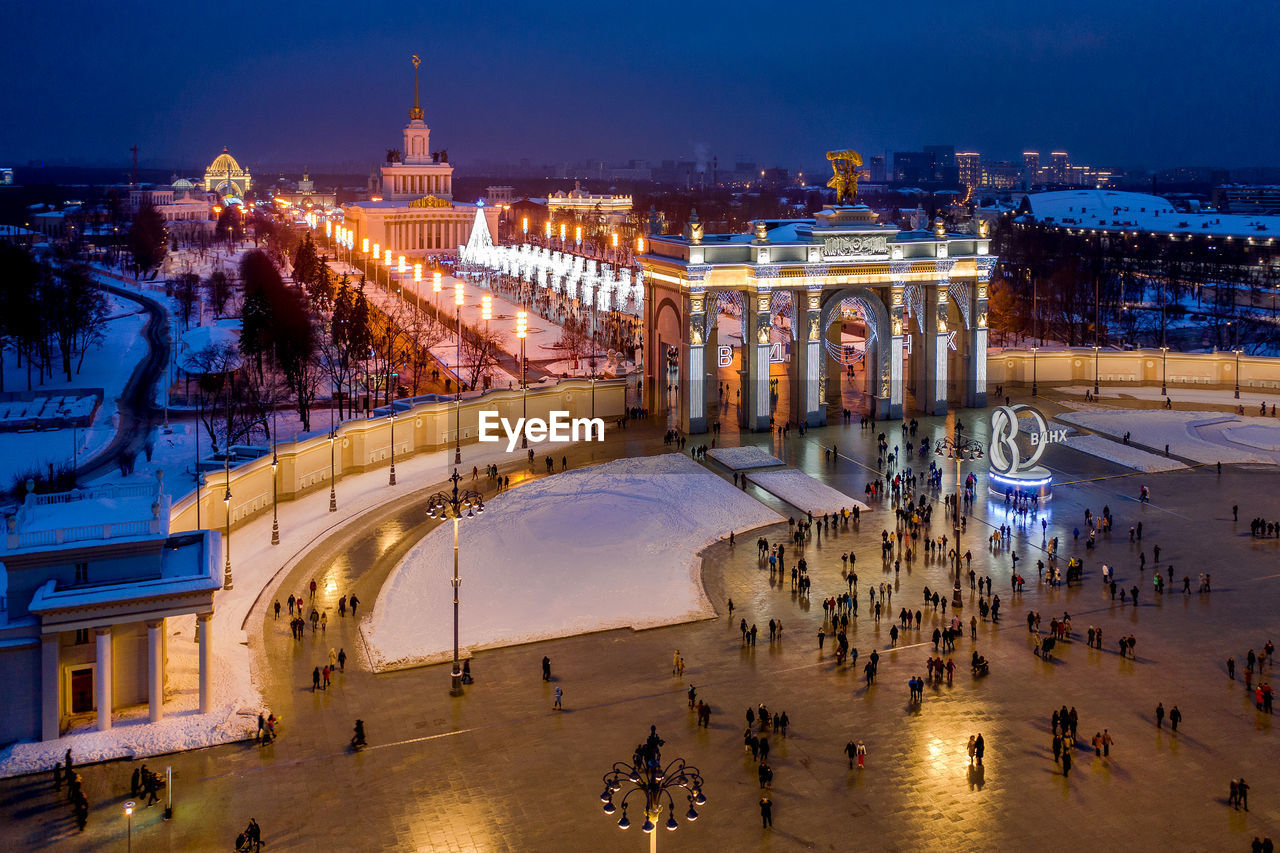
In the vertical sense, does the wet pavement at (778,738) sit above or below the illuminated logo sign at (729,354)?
below

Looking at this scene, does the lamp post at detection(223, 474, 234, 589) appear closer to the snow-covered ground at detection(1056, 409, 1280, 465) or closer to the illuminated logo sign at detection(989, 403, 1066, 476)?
the illuminated logo sign at detection(989, 403, 1066, 476)

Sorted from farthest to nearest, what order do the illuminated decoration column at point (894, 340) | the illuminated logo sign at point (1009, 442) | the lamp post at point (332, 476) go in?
the illuminated decoration column at point (894, 340)
the illuminated logo sign at point (1009, 442)
the lamp post at point (332, 476)

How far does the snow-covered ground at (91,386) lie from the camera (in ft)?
190

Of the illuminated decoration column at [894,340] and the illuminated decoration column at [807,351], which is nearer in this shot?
the illuminated decoration column at [807,351]

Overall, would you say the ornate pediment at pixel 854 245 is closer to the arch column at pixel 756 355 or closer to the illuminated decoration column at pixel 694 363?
the arch column at pixel 756 355

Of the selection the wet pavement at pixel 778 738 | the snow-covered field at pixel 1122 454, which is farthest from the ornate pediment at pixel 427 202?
the wet pavement at pixel 778 738

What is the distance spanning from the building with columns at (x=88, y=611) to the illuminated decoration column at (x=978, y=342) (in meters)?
48.7

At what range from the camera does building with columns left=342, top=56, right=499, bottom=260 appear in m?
172

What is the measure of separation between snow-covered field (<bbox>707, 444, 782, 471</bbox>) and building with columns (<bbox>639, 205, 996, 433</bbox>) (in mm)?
4830

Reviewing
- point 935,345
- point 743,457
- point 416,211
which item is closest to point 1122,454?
point 935,345

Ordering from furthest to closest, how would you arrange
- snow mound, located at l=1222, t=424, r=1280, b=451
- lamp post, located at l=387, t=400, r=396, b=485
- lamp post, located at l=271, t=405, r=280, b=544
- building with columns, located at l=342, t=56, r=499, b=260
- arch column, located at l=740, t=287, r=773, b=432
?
building with columns, located at l=342, t=56, r=499, b=260, arch column, located at l=740, t=287, r=773, b=432, snow mound, located at l=1222, t=424, r=1280, b=451, lamp post, located at l=387, t=400, r=396, b=485, lamp post, located at l=271, t=405, r=280, b=544

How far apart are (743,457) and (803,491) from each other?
6046 millimetres

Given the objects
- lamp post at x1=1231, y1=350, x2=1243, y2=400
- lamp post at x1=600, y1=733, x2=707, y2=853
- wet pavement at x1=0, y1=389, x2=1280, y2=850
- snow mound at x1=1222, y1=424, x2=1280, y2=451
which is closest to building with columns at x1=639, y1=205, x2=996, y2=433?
snow mound at x1=1222, y1=424, x2=1280, y2=451

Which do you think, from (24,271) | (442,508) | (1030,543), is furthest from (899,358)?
(24,271)
